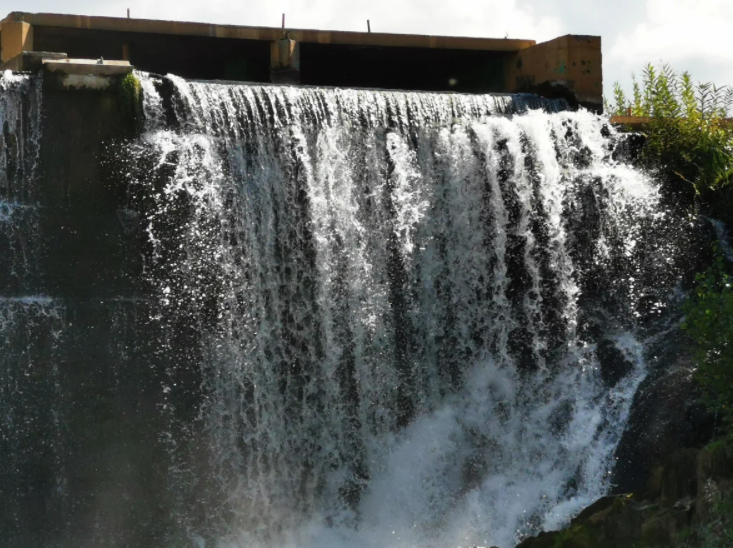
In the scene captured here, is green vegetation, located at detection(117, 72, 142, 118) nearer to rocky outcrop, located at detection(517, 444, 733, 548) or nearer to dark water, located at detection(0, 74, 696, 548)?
dark water, located at detection(0, 74, 696, 548)

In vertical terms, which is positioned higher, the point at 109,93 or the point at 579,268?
the point at 109,93

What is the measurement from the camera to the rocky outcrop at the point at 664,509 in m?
10.0

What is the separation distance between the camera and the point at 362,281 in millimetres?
13070

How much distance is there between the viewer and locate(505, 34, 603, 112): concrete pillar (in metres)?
14.6

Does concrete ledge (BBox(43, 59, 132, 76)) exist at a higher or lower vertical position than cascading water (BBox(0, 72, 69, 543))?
higher

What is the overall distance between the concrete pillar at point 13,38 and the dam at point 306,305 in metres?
0.02

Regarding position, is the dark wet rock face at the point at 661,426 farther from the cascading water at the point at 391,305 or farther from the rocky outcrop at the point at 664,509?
the rocky outcrop at the point at 664,509

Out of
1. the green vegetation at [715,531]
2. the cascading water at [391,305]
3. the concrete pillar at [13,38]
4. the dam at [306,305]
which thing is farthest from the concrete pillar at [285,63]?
the green vegetation at [715,531]

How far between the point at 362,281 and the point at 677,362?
3.25 metres

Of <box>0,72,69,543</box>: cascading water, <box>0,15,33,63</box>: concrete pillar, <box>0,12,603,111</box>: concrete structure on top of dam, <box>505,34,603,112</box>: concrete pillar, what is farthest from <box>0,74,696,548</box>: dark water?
<box>0,15,33,63</box>: concrete pillar

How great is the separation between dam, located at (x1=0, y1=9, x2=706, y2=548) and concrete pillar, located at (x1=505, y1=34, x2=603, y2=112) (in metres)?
0.42

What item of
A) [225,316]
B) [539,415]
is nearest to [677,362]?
[539,415]

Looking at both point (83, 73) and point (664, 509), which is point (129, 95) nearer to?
point (83, 73)

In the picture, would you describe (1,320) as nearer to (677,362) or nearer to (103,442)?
(103,442)
